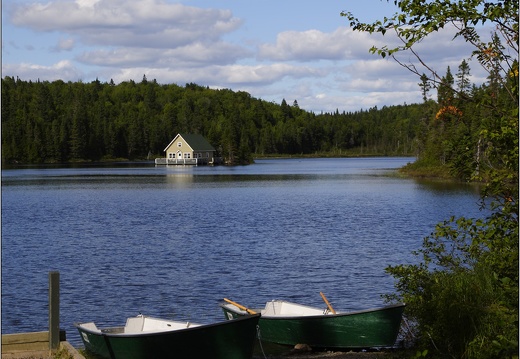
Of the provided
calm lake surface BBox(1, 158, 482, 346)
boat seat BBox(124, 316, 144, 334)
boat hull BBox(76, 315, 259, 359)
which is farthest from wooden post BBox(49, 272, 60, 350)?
calm lake surface BBox(1, 158, 482, 346)

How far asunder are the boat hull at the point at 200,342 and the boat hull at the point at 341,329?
87.7 inches

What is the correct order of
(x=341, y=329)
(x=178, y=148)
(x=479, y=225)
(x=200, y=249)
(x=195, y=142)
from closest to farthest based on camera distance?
(x=479, y=225) → (x=341, y=329) → (x=200, y=249) → (x=195, y=142) → (x=178, y=148)

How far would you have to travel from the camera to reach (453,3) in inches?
Answer: 392

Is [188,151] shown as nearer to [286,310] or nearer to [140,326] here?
[286,310]

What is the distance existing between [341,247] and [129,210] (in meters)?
24.2

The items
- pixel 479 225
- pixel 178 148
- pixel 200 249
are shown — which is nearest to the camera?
pixel 479 225

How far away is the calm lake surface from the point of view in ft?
72.6

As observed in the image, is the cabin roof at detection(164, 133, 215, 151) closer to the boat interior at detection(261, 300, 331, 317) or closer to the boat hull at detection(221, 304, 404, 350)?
the boat interior at detection(261, 300, 331, 317)

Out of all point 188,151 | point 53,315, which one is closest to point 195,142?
point 188,151

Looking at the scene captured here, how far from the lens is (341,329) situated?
14.9 m

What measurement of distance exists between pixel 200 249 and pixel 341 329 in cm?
1924

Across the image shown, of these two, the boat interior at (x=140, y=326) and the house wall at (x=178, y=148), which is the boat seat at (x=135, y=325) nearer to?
the boat interior at (x=140, y=326)

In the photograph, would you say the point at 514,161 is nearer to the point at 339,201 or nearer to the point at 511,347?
the point at 511,347

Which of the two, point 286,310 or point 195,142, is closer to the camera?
point 286,310
